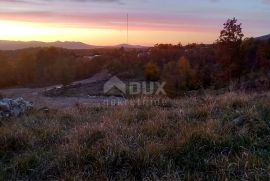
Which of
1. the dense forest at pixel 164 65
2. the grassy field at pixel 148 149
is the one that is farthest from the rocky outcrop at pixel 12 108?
the dense forest at pixel 164 65

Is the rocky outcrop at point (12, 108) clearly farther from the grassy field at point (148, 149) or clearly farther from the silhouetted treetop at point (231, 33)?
the silhouetted treetop at point (231, 33)

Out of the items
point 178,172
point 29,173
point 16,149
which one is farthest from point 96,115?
point 178,172

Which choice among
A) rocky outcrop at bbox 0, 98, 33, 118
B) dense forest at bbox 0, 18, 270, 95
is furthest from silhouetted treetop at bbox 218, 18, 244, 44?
rocky outcrop at bbox 0, 98, 33, 118

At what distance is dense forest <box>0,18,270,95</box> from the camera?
43.4 meters

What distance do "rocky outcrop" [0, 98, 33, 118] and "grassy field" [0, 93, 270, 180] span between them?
2.01 m

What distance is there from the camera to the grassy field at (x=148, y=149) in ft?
15.4

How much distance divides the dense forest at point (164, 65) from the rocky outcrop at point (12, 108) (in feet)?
90.4

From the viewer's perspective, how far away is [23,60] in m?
74.6

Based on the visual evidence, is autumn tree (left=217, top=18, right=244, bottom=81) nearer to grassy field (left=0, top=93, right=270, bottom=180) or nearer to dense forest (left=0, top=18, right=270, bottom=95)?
dense forest (left=0, top=18, right=270, bottom=95)

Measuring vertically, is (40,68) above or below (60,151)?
below

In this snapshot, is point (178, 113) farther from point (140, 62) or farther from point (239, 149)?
point (140, 62)

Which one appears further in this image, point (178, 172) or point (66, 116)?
point (66, 116)

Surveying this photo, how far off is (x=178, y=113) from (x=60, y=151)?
244 centimetres

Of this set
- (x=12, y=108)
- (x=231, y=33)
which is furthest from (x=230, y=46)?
(x=12, y=108)
